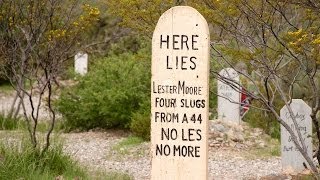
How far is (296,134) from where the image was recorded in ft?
29.4

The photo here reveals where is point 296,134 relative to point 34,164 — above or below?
above

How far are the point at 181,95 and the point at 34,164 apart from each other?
3490mm

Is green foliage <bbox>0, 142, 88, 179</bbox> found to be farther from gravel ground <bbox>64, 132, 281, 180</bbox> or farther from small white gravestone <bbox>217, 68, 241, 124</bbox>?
small white gravestone <bbox>217, 68, 241, 124</bbox>

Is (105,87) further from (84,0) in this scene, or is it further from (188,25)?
(188,25)

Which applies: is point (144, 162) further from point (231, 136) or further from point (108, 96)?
point (108, 96)

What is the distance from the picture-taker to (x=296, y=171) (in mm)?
8969

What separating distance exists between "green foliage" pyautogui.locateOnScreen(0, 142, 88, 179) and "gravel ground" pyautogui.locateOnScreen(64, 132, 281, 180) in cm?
117

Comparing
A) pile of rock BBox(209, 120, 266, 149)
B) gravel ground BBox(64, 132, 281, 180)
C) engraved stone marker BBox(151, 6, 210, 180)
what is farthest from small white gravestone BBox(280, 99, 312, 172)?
engraved stone marker BBox(151, 6, 210, 180)

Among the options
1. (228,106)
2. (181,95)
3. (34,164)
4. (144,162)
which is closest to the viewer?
(181,95)

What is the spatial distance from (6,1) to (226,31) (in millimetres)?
2968

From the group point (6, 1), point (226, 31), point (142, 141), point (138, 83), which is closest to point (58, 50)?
point (6, 1)

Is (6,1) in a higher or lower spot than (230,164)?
higher

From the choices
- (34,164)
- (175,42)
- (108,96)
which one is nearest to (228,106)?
(108,96)

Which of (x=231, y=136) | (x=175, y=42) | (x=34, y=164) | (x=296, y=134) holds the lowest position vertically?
(x=34, y=164)
